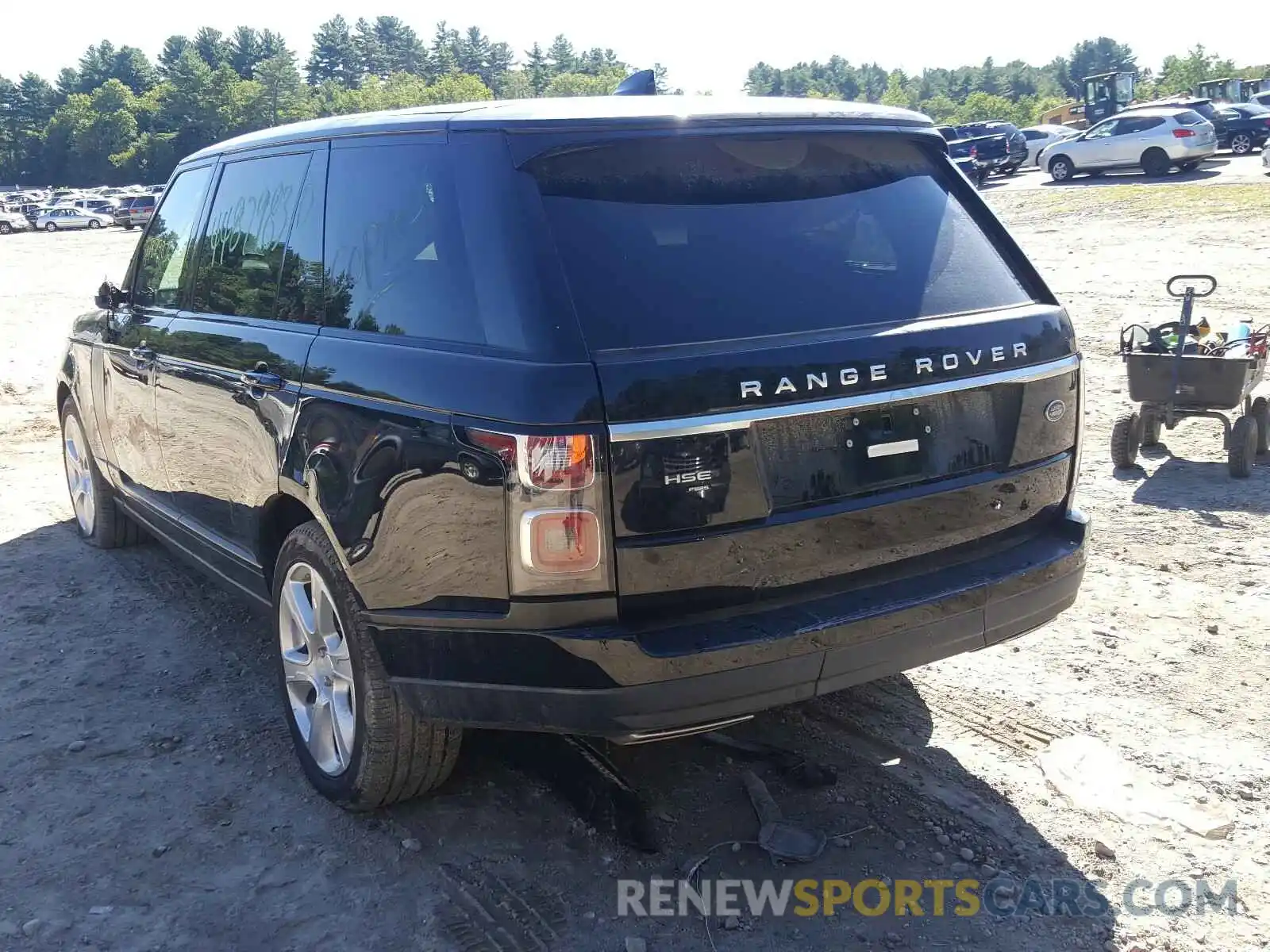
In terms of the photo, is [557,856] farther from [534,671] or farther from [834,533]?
[834,533]

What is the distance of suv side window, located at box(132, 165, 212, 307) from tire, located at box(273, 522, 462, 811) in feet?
5.60

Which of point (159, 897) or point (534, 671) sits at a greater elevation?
point (534, 671)

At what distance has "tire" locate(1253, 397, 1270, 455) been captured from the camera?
22.4 feet

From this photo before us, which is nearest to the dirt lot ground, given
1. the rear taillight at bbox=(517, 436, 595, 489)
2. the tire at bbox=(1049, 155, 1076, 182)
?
the rear taillight at bbox=(517, 436, 595, 489)

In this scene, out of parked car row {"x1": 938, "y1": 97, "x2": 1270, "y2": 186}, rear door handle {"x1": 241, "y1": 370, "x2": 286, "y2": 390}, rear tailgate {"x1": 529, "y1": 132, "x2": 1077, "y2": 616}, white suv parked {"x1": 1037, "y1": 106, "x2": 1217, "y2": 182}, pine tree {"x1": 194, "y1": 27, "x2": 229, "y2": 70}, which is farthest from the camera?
pine tree {"x1": 194, "y1": 27, "x2": 229, "y2": 70}

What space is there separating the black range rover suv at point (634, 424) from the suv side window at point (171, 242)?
1.12m

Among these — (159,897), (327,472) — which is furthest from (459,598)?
(159,897)

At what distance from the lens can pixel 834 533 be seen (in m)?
3.02

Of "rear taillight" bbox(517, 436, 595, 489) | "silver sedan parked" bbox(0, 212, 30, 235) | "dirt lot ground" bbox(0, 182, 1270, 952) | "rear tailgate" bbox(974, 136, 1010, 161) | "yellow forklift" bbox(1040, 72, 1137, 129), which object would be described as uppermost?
"yellow forklift" bbox(1040, 72, 1137, 129)

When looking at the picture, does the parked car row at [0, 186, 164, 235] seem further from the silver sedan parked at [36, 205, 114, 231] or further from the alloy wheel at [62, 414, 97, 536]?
the alloy wheel at [62, 414, 97, 536]

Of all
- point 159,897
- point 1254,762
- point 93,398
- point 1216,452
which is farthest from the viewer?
point 1216,452

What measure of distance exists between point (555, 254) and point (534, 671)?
1.02 m

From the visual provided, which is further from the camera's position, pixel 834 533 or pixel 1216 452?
pixel 1216 452

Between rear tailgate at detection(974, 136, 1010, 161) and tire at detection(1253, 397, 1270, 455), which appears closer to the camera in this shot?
tire at detection(1253, 397, 1270, 455)
